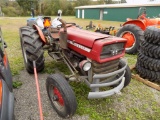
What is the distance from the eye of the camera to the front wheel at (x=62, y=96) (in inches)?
84.6

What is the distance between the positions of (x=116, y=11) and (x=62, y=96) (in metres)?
20.7

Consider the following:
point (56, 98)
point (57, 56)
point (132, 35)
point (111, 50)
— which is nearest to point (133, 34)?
point (132, 35)

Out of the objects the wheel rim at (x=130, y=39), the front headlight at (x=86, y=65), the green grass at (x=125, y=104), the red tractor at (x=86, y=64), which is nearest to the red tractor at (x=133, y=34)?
the wheel rim at (x=130, y=39)

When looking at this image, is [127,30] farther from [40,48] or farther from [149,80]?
[40,48]

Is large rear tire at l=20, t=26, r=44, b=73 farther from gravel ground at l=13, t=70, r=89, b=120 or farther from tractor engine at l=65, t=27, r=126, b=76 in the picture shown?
tractor engine at l=65, t=27, r=126, b=76

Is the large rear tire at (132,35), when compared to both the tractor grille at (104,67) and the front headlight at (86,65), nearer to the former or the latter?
the tractor grille at (104,67)

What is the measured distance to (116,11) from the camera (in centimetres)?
2091

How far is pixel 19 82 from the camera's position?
10.5ft

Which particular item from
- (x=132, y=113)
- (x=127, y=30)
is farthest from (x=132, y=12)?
(x=132, y=113)

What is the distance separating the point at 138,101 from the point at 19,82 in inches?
94.8

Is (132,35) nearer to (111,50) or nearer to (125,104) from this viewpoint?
(125,104)

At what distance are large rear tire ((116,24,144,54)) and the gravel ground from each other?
3351 millimetres

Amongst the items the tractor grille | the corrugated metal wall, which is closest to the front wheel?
the tractor grille

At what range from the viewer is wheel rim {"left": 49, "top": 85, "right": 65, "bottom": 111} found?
94.0 inches
